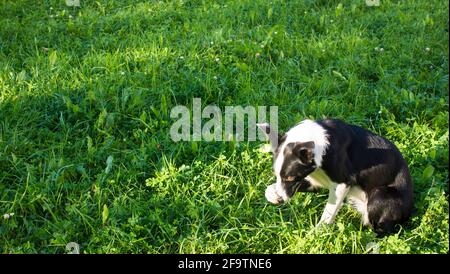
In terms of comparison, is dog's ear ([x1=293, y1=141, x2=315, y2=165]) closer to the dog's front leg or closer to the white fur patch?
the white fur patch

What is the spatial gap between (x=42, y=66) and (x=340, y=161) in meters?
3.10

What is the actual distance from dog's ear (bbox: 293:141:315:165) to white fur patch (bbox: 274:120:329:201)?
0.05 metres

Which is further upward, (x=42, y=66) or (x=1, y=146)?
(x=42, y=66)

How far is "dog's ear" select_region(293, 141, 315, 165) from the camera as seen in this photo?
10.0 ft

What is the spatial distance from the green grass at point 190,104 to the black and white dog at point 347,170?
0.52 ft

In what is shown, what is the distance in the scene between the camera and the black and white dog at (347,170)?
10.4ft

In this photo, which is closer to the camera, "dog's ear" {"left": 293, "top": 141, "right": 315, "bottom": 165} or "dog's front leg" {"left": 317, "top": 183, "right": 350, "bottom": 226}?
"dog's ear" {"left": 293, "top": 141, "right": 315, "bottom": 165}

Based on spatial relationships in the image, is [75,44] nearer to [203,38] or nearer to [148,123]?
[203,38]

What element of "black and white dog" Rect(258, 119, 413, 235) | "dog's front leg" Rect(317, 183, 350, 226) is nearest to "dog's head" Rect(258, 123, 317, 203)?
"black and white dog" Rect(258, 119, 413, 235)

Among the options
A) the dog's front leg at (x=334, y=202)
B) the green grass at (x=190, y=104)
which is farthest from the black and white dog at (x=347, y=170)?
the green grass at (x=190, y=104)

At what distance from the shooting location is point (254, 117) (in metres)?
4.38

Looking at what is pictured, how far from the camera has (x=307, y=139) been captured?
10.4ft

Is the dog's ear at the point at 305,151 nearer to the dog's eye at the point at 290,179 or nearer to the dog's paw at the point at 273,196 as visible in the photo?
the dog's eye at the point at 290,179

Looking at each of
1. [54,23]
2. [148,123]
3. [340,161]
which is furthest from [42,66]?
[340,161]
